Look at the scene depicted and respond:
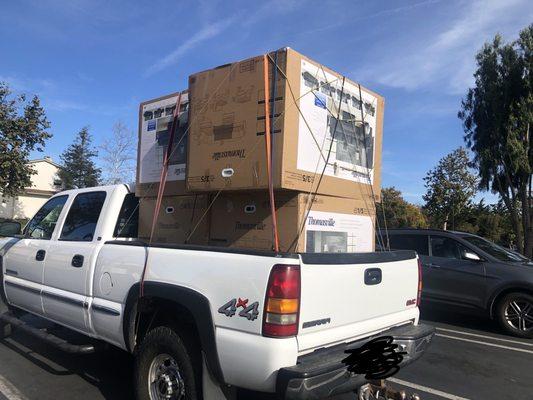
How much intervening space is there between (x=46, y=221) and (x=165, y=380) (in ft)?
9.81

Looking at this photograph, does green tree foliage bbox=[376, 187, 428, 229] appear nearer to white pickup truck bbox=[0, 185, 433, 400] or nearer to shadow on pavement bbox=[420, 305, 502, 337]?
shadow on pavement bbox=[420, 305, 502, 337]

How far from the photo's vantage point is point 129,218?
4.99m

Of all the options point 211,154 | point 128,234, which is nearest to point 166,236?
point 128,234

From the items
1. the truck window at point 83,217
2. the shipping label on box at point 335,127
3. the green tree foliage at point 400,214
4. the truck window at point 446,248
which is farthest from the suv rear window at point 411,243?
the green tree foliage at point 400,214

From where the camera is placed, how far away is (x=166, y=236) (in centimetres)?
471

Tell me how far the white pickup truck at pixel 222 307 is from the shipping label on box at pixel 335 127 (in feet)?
2.94

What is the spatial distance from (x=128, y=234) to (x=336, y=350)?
8.71 ft

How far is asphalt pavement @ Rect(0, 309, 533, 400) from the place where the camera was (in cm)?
456

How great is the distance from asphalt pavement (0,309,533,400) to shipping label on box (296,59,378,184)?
7.06ft

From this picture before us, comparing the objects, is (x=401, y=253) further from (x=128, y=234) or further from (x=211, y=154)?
(x=128, y=234)

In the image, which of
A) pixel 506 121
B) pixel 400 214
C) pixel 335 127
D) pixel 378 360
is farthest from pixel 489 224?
pixel 378 360

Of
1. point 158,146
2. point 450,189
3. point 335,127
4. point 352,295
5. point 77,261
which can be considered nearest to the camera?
point 352,295

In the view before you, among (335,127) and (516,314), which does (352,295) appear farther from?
(516,314)

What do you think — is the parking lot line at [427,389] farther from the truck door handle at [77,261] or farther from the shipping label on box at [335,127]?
the truck door handle at [77,261]
